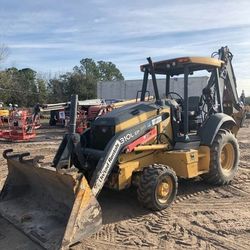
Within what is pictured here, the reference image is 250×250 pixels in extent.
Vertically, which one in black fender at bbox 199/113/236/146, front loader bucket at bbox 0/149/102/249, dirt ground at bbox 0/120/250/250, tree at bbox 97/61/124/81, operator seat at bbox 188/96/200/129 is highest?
tree at bbox 97/61/124/81

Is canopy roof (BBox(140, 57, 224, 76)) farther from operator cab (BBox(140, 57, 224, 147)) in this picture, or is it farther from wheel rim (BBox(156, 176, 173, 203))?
wheel rim (BBox(156, 176, 173, 203))

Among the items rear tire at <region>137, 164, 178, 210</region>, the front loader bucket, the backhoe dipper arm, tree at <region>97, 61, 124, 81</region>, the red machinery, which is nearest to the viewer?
the front loader bucket

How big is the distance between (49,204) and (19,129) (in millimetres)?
11039

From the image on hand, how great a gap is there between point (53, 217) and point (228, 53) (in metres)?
5.20

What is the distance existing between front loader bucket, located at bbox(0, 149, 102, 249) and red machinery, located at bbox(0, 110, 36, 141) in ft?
32.0

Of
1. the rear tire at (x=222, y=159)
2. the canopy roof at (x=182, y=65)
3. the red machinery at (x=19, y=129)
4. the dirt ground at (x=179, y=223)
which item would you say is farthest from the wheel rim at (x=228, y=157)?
the red machinery at (x=19, y=129)

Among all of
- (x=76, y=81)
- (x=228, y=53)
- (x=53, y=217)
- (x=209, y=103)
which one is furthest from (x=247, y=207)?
(x=76, y=81)

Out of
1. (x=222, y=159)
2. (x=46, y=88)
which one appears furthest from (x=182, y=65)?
(x=46, y=88)

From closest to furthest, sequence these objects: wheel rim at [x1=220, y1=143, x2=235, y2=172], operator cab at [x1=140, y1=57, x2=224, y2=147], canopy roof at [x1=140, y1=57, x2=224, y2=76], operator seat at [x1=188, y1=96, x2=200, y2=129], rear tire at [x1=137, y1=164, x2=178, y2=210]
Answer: rear tire at [x1=137, y1=164, x2=178, y2=210] → canopy roof at [x1=140, y1=57, x2=224, y2=76] → operator cab at [x1=140, y1=57, x2=224, y2=147] → operator seat at [x1=188, y1=96, x2=200, y2=129] → wheel rim at [x1=220, y1=143, x2=235, y2=172]

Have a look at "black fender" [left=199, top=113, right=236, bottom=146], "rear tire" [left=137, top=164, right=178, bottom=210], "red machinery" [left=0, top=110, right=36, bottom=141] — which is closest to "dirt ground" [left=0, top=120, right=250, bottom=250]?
"rear tire" [left=137, top=164, right=178, bottom=210]

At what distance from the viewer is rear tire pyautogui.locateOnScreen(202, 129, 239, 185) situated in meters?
6.87

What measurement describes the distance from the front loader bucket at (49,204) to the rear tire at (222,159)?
2878 mm

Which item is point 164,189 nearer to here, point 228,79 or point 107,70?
point 228,79

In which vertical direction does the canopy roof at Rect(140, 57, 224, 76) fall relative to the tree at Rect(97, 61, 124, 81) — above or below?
below
